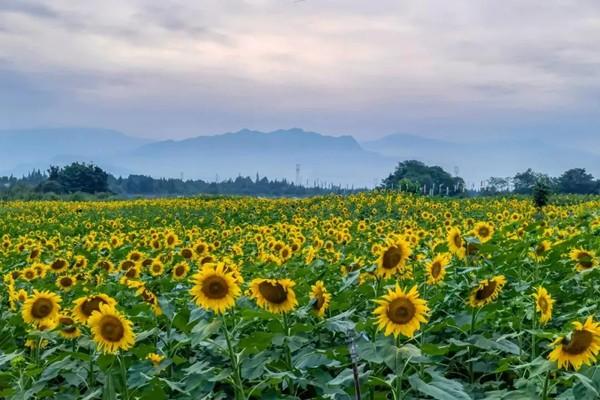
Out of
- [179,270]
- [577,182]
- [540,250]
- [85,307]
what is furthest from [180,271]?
[577,182]

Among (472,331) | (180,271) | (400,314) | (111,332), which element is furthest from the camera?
(180,271)

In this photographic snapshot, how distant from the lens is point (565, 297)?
4328 millimetres

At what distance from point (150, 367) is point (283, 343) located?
63 centimetres

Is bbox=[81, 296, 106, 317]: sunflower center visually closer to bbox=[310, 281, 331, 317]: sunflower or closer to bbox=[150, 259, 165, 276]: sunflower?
bbox=[310, 281, 331, 317]: sunflower

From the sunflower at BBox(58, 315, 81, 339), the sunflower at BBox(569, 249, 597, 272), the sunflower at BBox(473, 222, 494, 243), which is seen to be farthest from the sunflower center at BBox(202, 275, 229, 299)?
the sunflower at BBox(473, 222, 494, 243)

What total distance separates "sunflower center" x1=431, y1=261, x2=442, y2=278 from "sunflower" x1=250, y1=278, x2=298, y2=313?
105 cm

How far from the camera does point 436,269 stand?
12.2 feet

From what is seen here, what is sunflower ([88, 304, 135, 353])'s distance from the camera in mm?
2830

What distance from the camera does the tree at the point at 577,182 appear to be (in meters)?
58.4

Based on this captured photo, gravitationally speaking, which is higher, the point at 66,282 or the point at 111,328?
the point at 111,328

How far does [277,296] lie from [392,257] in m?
0.79

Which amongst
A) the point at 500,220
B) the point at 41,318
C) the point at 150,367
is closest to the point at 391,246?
the point at 150,367

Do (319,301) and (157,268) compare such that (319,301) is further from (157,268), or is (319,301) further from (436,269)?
(157,268)

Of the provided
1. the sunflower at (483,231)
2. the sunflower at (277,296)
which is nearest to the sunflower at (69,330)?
the sunflower at (277,296)
